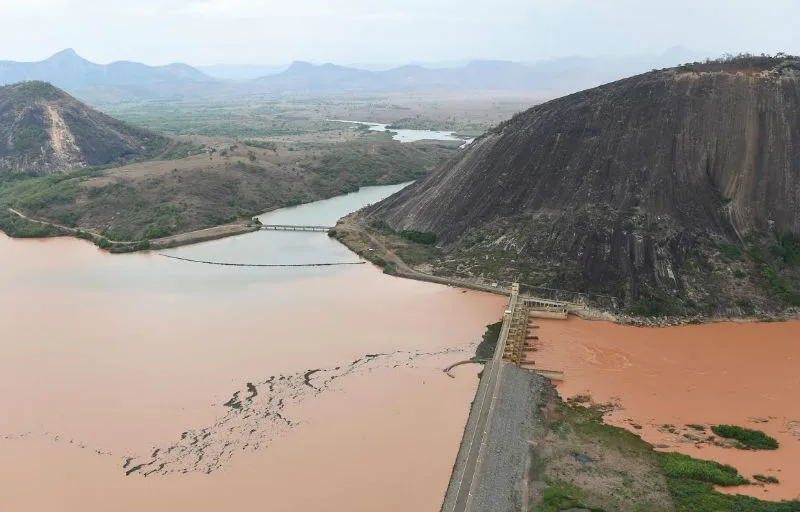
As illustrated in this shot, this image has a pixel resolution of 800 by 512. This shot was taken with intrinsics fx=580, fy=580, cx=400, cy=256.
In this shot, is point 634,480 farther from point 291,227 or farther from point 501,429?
point 291,227

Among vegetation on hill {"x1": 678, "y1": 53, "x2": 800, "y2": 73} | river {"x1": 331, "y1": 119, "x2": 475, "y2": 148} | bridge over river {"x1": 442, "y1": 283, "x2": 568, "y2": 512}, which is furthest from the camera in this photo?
river {"x1": 331, "y1": 119, "x2": 475, "y2": 148}

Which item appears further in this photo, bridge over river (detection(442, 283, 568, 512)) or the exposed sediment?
the exposed sediment

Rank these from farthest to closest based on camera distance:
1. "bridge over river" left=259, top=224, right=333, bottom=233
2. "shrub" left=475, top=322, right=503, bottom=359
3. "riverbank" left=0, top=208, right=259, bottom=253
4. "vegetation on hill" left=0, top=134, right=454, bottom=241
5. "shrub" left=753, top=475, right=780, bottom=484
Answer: "vegetation on hill" left=0, top=134, right=454, bottom=241, "bridge over river" left=259, top=224, right=333, bottom=233, "riverbank" left=0, top=208, right=259, bottom=253, "shrub" left=475, top=322, right=503, bottom=359, "shrub" left=753, top=475, right=780, bottom=484

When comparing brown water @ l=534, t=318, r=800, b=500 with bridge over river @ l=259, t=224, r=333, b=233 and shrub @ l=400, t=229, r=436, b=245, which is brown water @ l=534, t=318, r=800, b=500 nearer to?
shrub @ l=400, t=229, r=436, b=245

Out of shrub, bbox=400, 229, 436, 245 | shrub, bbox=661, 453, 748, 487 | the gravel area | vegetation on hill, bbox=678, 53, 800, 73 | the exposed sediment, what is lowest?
the exposed sediment

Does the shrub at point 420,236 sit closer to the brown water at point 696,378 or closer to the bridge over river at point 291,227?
the bridge over river at point 291,227

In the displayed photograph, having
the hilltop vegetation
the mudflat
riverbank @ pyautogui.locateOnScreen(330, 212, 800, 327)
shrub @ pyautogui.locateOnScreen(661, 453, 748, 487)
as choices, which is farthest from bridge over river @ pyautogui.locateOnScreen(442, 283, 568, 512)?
the hilltop vegetation
